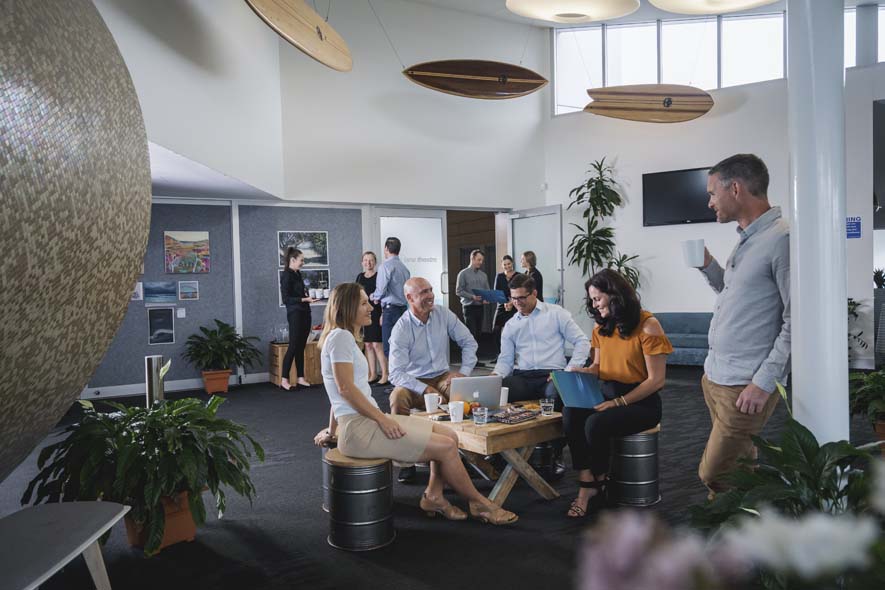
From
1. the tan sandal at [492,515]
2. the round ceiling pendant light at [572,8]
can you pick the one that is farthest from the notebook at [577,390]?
the round ceiling pendant light at [572,8]

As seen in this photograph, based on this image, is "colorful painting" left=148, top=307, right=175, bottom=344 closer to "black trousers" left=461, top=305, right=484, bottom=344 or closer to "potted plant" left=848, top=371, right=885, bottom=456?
"black trousers" left=461, top=305, right=484, bottom=344

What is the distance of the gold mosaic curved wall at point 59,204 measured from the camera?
2.85 ft

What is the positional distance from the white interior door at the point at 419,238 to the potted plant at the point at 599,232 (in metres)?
1.84

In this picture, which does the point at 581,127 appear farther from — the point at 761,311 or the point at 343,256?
the point at 761,311

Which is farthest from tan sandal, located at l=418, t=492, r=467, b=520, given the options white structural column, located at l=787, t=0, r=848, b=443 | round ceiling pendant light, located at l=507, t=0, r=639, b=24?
round ceiling pendant light, located at l=507, t=0, r=639, b=24

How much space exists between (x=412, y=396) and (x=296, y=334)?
10.8ft

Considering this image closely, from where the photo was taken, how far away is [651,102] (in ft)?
24.0

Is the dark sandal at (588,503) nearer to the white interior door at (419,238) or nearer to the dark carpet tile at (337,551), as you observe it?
the dark carpet tile at (337,551)

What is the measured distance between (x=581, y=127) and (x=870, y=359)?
4543mm

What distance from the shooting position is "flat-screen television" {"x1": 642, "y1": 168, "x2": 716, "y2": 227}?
813 centimetres

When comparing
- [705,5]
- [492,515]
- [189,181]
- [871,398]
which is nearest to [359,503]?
[492,515]

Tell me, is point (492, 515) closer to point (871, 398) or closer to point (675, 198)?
point (871, 398)

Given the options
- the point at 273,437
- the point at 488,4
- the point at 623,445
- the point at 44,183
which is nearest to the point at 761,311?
the point at 623,445

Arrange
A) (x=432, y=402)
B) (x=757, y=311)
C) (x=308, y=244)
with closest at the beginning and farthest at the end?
(x=757, y=311) < (x=432, y=402) < (x=308, y=244)
